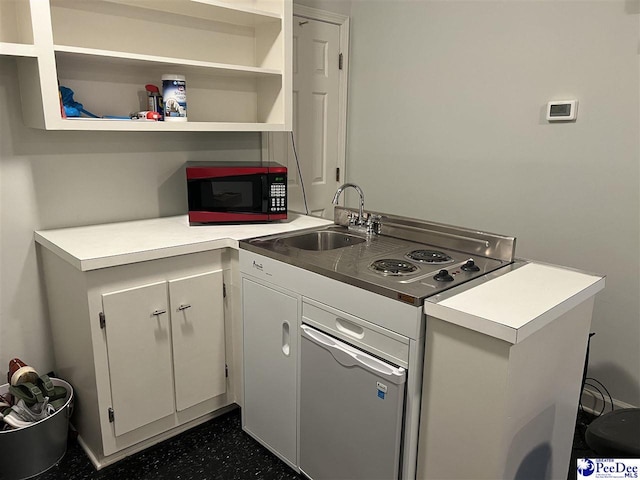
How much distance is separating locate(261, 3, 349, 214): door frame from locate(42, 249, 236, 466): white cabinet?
A: 3.39ft

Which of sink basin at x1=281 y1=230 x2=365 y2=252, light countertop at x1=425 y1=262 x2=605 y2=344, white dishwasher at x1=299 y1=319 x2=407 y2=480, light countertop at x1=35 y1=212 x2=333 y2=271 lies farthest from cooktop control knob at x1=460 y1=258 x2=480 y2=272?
light countertop at x1=35 y1=212 x2=333 y2=271

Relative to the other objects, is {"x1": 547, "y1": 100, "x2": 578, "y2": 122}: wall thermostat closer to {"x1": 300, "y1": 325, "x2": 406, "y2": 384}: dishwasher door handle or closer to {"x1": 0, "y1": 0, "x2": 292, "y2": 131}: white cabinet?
{"x1": 0, "y1": 0, "x2": 292, "y2": 131}: white cabinet

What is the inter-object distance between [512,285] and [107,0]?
202 centimetres

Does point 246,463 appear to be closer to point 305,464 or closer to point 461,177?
point 305,464

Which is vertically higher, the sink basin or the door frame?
the door frame

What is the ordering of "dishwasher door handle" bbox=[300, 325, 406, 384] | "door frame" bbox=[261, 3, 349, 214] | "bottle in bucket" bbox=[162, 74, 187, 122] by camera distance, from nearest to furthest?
"dishwasher door handle" bbox=[300, 325, 406, 384], "bottle in bucket" bbox=[162, 74, 187, 122], "door frame" bbox=[261, 3, 349, 214]

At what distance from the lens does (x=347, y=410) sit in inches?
65.6

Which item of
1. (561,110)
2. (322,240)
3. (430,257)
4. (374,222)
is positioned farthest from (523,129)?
(322,240)

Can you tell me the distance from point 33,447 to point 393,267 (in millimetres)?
1561

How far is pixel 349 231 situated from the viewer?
2340mm

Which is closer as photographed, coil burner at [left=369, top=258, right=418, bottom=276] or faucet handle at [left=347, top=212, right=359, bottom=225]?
coil burner at [left=369, top=258, right=418, bottom=276]

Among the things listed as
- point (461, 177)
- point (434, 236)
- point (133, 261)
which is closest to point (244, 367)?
point (133, 261)

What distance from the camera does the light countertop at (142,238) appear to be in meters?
1.82

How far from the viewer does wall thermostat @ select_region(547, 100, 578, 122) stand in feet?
7.43
